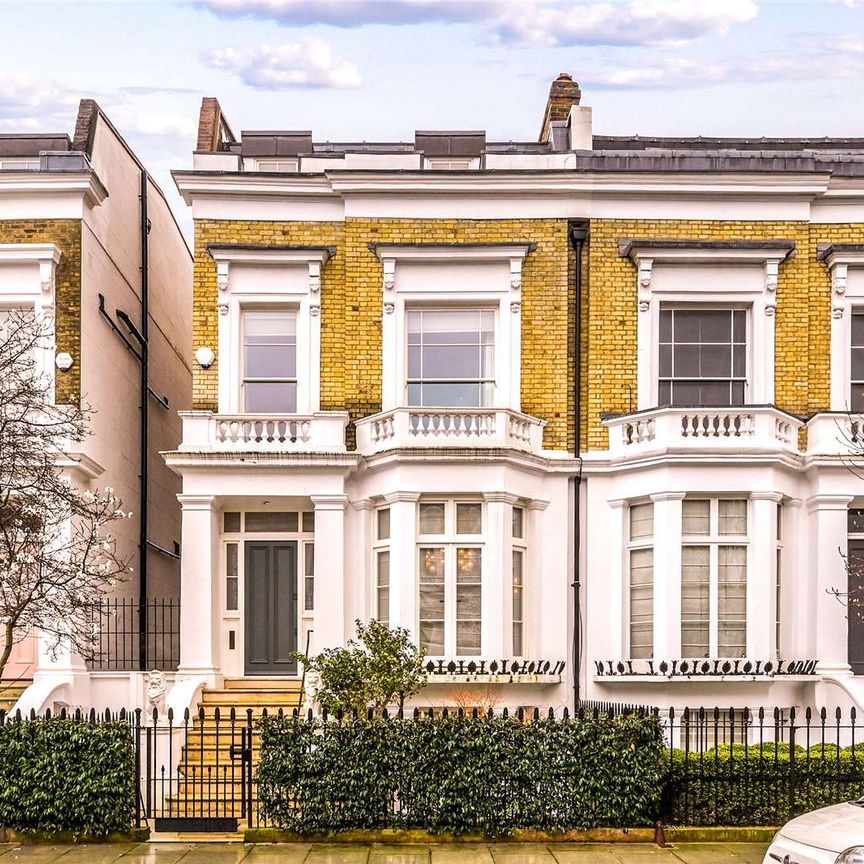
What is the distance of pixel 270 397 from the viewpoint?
70.7ft

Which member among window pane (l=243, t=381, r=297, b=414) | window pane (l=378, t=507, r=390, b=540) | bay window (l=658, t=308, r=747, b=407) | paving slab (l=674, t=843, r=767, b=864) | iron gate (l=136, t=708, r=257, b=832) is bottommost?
paving slab (l=674, t=843, r=767, b=864)

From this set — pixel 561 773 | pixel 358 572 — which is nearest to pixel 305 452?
pixel 358 572

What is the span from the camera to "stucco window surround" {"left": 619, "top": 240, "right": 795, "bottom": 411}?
68.8 feet

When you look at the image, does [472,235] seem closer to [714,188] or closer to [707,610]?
[714,188]

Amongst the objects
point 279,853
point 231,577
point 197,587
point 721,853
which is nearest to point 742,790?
point 721,853

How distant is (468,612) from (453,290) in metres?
5.31

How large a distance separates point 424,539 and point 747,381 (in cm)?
606

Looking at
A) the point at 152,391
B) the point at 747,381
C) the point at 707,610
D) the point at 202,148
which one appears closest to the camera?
Answer: the point at 707,610

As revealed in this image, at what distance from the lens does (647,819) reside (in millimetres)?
14125

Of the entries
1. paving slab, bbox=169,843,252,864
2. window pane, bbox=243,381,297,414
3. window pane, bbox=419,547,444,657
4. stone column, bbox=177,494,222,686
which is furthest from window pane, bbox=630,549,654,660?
paving slab, bbox=169,843,252,864

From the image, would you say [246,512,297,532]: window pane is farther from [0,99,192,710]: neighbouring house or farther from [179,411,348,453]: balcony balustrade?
[0,99,192,710]: neighbouring house

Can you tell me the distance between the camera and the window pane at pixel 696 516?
66.6 feet

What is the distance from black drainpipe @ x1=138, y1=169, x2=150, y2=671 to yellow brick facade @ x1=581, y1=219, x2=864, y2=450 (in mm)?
8269

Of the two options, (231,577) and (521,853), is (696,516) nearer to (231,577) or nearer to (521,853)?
(231,577)
